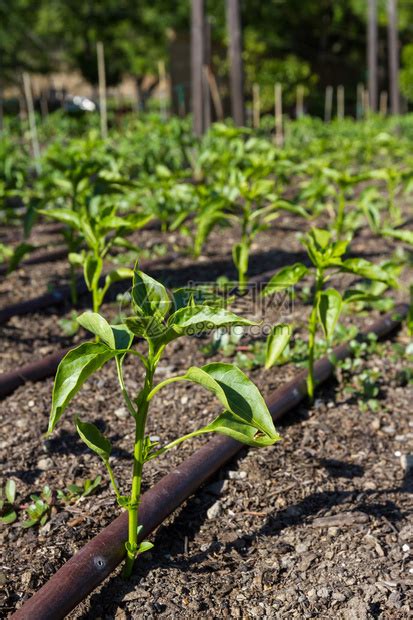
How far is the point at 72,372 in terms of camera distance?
1.59m

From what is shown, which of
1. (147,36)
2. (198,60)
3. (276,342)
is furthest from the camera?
(147,36)

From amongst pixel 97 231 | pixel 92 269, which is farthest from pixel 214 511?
pixel 97 231

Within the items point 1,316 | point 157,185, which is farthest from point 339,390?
point 157,185

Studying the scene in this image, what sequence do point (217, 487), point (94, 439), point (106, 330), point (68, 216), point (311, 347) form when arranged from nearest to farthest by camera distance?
point (106, 330) < point (94, 439) < point (217, 487) < point (311, 347) < point (68, 216)

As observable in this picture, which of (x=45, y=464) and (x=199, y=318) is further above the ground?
(x=199, y=318)

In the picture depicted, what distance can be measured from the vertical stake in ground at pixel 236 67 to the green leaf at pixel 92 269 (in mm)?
8113

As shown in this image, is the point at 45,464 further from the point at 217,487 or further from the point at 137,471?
the point at 137,471

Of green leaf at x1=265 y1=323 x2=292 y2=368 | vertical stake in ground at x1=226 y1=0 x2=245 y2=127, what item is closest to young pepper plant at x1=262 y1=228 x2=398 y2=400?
green leaf at x1=265 y1=323 x2=292 y2=368

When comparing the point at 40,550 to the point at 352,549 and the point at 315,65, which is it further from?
the point at 315,65

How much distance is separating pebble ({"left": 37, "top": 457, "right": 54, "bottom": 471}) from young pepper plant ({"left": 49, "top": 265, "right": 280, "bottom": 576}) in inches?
23.9

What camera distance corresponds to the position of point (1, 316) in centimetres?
374

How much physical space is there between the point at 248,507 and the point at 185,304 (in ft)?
2.67

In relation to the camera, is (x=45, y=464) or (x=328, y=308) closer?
(x=45, y=464)

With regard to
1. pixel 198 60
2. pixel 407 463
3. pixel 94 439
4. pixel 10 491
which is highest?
pixel 198 60
